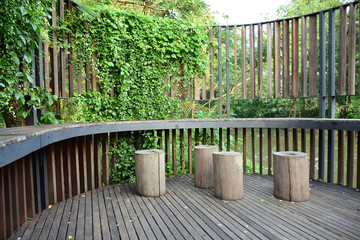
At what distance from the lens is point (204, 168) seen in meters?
3.95

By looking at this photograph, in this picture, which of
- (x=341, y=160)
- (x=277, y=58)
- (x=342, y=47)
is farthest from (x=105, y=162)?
(x=342, y=47)

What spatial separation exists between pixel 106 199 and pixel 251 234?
1.96 meters

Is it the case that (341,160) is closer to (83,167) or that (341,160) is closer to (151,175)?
(151,175)

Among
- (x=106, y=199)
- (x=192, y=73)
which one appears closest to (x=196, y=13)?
(x=192, y=73)

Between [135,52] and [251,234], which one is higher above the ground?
[135,52]

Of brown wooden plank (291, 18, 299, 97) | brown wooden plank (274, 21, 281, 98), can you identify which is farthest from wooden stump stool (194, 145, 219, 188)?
brown wooden plank (291, 18, 299, 97)

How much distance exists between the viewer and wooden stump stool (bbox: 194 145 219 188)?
393cm

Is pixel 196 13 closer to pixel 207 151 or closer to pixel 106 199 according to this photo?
pixel 207 151

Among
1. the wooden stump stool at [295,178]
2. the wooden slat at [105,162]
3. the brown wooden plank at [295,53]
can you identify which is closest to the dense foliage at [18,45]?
the wooden slat at [105,162]

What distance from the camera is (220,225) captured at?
2557 mm

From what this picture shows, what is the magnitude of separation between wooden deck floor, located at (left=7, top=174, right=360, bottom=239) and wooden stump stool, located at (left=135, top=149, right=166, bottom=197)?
13cm

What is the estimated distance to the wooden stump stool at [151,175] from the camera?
3.51 metres

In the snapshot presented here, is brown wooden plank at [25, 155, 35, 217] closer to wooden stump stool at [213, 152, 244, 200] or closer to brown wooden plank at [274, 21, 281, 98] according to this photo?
wooden stump stool at [213, 152, 244, 200]

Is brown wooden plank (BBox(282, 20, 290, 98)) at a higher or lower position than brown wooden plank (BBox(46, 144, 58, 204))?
higher
